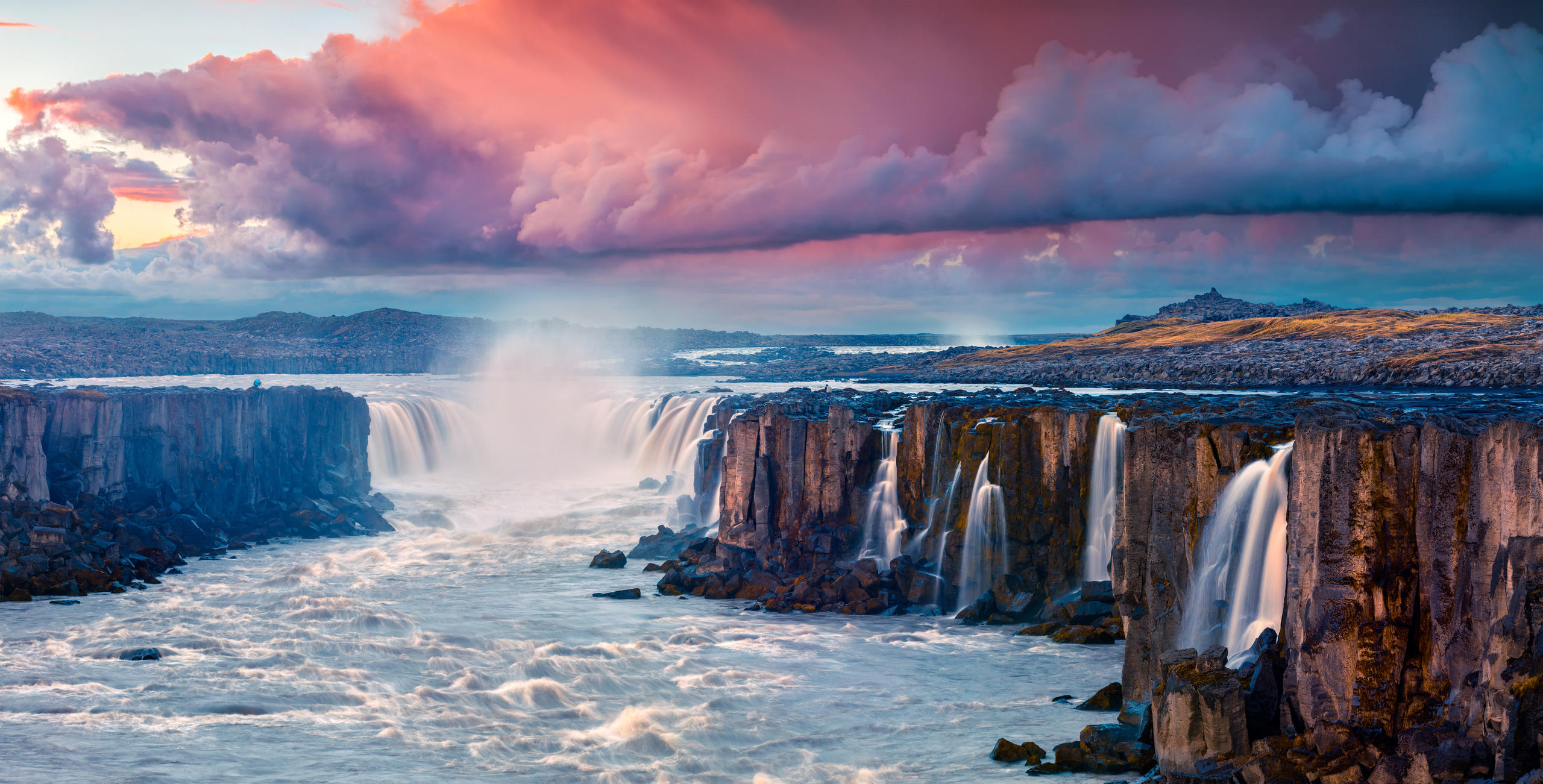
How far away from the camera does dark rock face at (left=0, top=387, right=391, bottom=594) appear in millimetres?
47188

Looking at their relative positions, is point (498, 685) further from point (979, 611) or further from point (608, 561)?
point (608, 561)

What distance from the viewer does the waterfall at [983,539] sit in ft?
139

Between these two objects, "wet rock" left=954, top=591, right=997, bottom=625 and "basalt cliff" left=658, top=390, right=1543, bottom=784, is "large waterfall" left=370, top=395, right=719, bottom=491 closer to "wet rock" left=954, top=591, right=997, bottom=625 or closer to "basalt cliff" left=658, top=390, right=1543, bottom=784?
"basalt cliff" left=658, top=390, right=1543, bottom=784

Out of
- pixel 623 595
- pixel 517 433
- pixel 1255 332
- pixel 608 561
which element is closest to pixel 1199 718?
pixel 623 595

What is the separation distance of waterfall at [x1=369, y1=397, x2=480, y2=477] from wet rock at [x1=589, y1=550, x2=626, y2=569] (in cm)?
3550

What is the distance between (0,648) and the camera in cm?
3588

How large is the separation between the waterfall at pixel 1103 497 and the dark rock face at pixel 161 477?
3967 centimetres

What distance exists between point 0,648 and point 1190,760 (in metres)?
36.8

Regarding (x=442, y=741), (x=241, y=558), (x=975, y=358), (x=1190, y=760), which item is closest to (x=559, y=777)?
(x=442, y=741)

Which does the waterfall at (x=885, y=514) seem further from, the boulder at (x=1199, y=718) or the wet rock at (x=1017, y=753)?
the boulder at (x=1199, y=718)

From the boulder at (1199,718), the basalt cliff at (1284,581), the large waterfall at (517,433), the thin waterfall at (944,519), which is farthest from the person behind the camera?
the large waterfall at (517,433)

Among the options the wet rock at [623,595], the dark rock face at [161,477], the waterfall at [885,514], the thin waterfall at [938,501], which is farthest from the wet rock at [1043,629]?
the dark rock face at [161,477]

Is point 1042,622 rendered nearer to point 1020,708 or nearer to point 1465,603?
point 1020,708

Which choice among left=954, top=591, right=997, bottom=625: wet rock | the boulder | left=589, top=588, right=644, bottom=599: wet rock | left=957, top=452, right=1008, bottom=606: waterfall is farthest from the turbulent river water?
left=957, top=452, right=1008, bottom=606: waterfall
